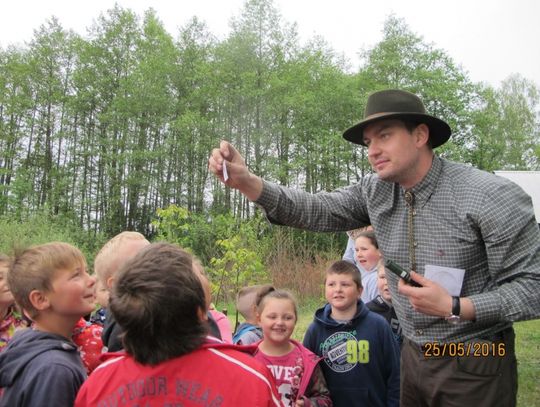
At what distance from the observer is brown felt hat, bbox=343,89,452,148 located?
2406 millimetres

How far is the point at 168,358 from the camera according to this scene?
156cm

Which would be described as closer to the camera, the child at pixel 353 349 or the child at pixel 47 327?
the child at pixel 47 327

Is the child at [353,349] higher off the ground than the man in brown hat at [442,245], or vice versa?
the man in brown hat at [442,245]

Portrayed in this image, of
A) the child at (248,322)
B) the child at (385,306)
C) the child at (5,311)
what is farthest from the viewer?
the child at (385,306)

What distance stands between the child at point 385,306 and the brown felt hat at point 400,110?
1644 mm

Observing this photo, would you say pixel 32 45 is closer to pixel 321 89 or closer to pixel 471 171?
pixel 321 89

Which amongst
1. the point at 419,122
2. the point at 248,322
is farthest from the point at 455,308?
the point at 248,322

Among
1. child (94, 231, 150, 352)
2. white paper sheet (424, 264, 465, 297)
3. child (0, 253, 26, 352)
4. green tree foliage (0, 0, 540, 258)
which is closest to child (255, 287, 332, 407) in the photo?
child (94, 231, 150, 352)

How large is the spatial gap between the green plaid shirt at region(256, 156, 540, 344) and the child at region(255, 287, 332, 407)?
2.73 ft

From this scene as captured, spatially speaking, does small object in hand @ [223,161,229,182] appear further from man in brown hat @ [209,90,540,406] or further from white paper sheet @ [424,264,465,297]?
white paper sheet @ [424,264,465,297]

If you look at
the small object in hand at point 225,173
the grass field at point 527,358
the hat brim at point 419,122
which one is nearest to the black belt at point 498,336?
the hat brim at point 419,122

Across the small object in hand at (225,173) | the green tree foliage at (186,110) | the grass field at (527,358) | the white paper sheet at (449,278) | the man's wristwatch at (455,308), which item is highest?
the green tree foliage at (186,110)

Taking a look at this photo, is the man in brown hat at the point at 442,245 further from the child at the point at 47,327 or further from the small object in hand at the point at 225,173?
the child at the point at 47,327

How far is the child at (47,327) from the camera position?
74.0 inches
